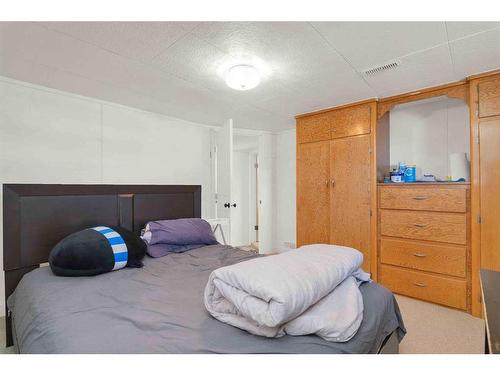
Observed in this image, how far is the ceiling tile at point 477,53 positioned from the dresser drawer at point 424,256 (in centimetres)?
152

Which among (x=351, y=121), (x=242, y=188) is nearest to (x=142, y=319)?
(x=351, y=121)

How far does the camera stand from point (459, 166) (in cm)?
251

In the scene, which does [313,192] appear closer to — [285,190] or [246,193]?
[285,190]

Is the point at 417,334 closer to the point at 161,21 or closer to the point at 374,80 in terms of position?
the point at 374,80

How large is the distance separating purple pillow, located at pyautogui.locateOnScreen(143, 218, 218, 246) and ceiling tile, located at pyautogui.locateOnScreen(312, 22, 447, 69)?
1.84 m

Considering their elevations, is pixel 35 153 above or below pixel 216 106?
below

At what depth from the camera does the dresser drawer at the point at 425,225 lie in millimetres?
2334

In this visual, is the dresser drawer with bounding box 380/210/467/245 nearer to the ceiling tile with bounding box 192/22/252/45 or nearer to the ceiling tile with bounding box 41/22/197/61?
the ceiling tile with bounding box 192/22/252/45

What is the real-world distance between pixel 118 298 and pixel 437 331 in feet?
7.54

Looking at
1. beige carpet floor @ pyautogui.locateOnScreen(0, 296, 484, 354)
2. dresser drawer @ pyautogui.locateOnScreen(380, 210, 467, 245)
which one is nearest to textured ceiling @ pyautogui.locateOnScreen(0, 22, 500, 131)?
dresser drawer @ pyautogui.locateOnScreen(380, 210, 467, 245)

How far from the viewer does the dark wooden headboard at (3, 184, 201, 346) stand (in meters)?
1.86
